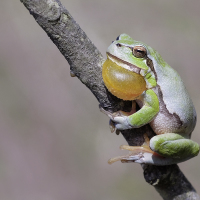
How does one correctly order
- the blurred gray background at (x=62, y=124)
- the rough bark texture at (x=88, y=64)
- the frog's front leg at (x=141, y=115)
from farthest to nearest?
the blurred gray background at (x=62, y=124) → the frog's front leg at (x=141, y=115) → the rough bark texture at (x=88, y=64)

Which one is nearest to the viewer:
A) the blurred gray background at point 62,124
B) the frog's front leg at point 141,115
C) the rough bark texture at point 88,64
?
the rough bark texture at point 88,64

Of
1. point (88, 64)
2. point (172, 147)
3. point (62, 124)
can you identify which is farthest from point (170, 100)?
point (62, 124)

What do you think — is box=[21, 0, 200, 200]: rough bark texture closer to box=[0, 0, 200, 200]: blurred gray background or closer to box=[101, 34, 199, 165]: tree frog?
box=[101, 34, 199, 165]: tree frog

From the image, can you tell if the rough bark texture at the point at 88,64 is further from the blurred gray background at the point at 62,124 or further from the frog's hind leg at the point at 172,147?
the blurred gray background at the point at 62,124

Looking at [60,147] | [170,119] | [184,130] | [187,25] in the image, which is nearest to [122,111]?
[170,119]

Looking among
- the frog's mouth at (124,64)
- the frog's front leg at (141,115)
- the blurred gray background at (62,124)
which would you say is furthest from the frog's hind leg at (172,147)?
the blurred gray background at (62,124)

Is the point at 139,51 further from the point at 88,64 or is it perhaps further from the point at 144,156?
the point at 144,156

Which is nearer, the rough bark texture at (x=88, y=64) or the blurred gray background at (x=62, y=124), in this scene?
the rough bark texture at (x=88, y=64)

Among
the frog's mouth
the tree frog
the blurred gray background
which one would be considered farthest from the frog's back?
the blurred gray background
